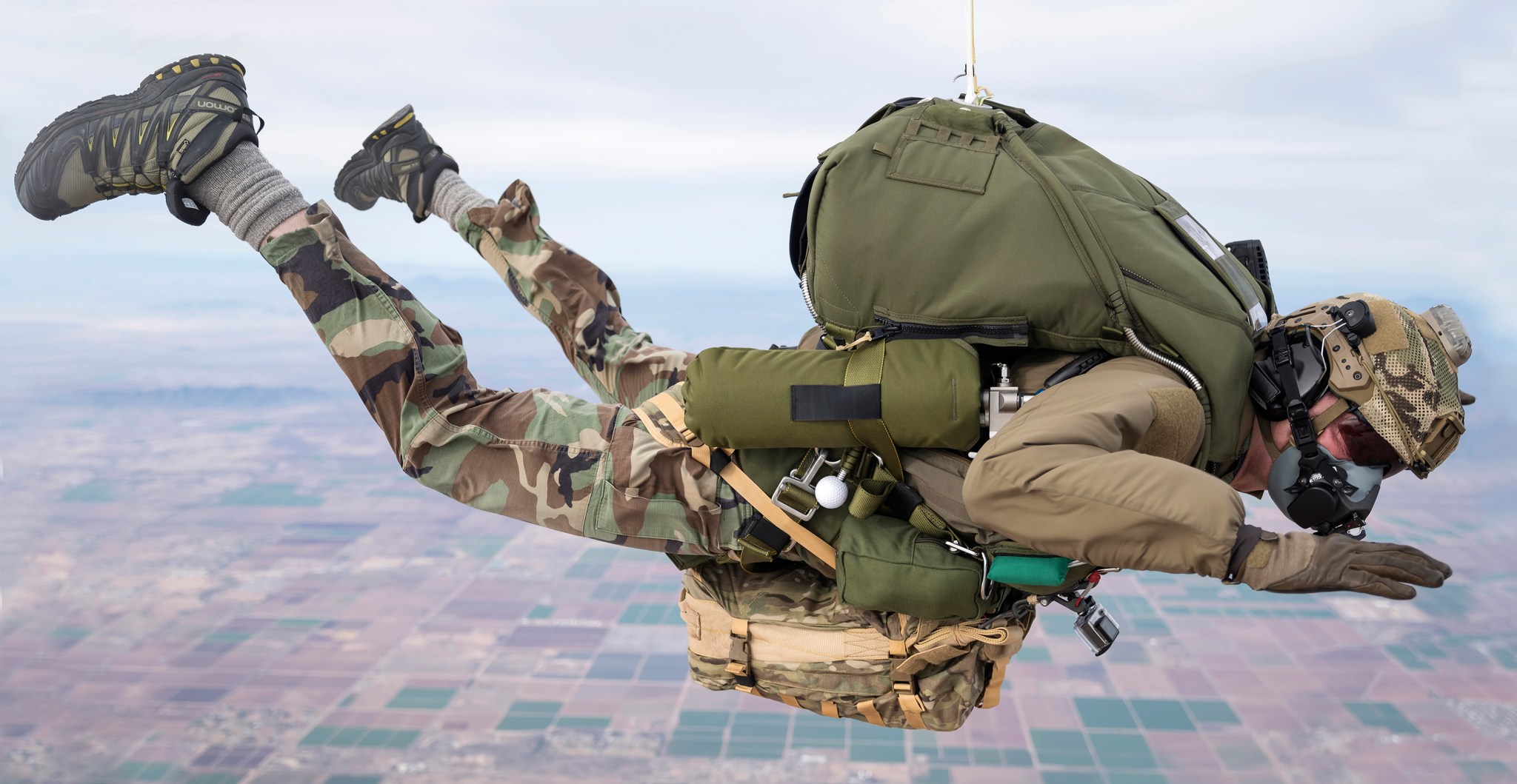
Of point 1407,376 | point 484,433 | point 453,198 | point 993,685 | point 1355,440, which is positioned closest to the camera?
point 1407,376

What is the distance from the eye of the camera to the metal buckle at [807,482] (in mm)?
3062

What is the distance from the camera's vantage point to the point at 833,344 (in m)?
3.05

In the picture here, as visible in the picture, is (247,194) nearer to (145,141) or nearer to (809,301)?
(145,141)

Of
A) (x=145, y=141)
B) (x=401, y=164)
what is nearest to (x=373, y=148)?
(x=401, y=164)

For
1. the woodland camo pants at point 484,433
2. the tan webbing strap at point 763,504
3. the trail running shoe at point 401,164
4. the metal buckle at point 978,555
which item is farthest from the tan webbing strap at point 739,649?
the trail running shoe at point 401,164

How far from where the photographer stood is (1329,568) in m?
2.35

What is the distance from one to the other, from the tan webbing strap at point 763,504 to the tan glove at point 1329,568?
1235 millimetres

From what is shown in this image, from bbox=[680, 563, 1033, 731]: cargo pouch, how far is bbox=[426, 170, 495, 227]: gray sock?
1865 millimetres

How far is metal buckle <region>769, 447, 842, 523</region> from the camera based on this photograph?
306cm

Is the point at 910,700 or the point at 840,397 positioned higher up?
the point at 840,397

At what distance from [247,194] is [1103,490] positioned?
2869 millimetres

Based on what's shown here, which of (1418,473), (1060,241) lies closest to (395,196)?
(1060,241)

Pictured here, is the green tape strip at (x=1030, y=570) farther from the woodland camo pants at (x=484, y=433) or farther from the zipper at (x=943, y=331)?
the woodland camo pants at (x=484, y=433)

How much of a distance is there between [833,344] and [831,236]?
35 centimetres
